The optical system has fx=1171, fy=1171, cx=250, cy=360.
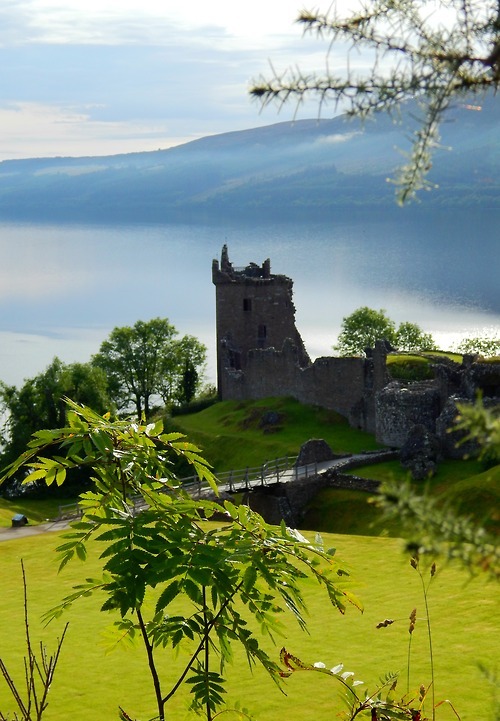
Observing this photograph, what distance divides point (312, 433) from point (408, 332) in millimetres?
33101

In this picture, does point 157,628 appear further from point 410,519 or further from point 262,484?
point 262,484

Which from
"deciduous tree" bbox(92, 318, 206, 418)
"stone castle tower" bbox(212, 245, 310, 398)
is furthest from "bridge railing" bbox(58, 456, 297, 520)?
"deciduous tree" bbox(92, 318, 206, 418)

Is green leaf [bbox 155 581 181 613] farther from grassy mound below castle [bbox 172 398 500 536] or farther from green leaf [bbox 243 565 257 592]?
grassy mound below castle [bbox 172 398 500 536]

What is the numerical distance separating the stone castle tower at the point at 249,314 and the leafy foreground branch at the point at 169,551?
56.1 meters

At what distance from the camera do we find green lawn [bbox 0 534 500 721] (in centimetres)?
1560

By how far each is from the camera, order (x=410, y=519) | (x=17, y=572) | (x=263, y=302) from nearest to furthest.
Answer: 1. (x=410, y=519)
2. (x=17, y=572)
3. (x=263, y=302)

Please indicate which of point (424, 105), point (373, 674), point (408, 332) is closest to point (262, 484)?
point (373, 674)

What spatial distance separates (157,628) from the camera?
25.0ft

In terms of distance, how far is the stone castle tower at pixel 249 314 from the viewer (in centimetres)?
6494

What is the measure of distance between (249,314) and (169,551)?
58.8 metres

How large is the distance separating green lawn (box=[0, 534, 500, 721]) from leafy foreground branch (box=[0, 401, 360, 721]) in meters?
5.14

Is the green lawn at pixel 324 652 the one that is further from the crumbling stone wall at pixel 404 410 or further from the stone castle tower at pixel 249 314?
the stone castle tower at pixel 249 314

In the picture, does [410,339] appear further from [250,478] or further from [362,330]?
[250,478]

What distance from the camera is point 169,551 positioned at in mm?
7172
